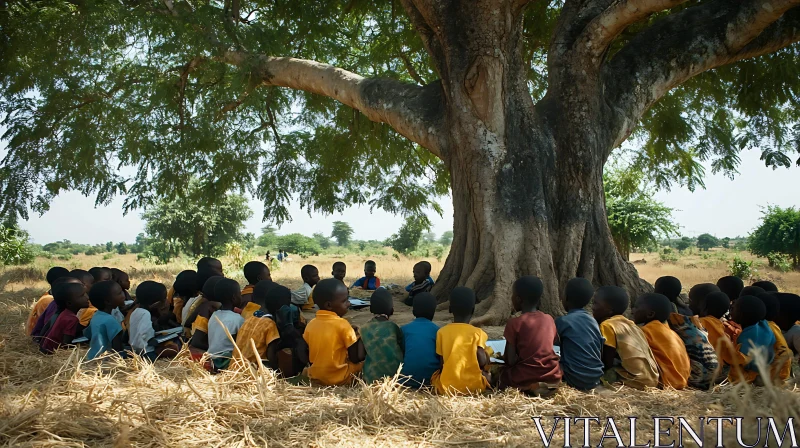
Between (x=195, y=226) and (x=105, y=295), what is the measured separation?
111 feet

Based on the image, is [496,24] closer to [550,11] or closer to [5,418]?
[550,11]

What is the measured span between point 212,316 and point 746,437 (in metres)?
4.00

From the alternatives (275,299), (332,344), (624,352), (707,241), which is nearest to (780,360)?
(624,352)

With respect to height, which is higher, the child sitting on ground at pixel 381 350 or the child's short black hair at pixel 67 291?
the child's short black hair at pixel 67 291

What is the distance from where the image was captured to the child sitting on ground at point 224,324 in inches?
198

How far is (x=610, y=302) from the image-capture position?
4711 mm

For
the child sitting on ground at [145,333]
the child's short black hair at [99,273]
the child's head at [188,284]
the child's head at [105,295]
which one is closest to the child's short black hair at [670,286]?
the child sitting on ground at [145,333]

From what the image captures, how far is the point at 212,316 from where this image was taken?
514cm

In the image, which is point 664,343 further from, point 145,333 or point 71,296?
point 71,296

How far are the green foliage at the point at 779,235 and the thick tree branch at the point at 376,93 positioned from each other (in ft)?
80.5

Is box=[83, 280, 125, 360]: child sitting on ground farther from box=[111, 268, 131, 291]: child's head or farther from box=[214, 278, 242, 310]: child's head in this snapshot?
box=[111, 268, 131, 291]: child's head

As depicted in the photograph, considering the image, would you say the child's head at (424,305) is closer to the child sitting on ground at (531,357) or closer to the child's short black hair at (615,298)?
the child sitting on ground at (531,357)

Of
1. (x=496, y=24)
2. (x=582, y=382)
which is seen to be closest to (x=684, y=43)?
(x=496, y=24)

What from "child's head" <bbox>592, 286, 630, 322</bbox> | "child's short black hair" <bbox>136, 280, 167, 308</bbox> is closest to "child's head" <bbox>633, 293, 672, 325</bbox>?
"child's head" <bbox>592, 286, 630, 322</bbox>
